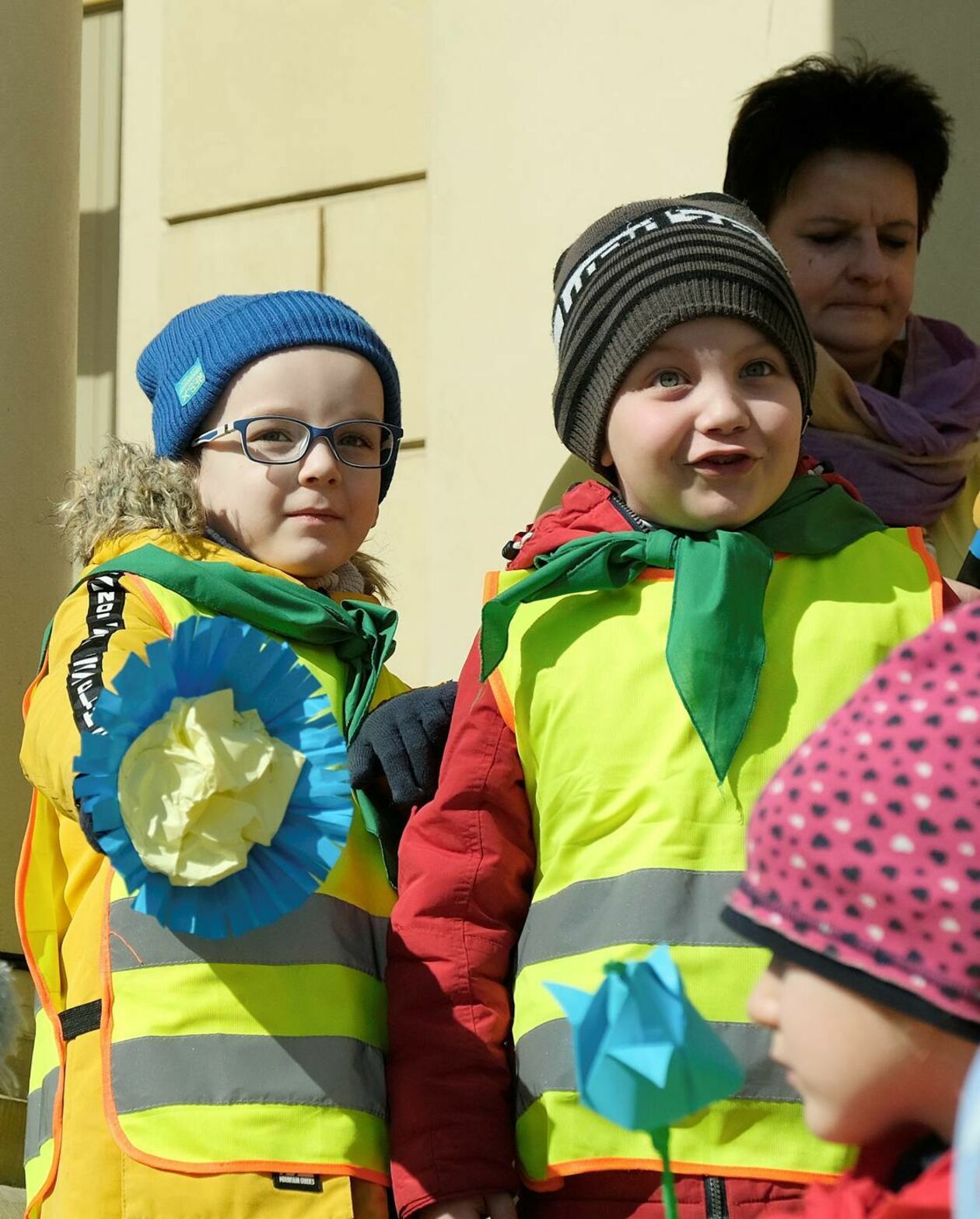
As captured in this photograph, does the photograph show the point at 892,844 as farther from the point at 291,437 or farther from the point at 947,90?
the point at 947,90

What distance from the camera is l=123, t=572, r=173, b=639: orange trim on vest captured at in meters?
2.80

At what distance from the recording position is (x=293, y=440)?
3078 millimetres

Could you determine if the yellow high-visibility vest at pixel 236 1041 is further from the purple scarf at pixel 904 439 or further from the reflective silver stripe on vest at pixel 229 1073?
the purple scarf at pixel 904 439

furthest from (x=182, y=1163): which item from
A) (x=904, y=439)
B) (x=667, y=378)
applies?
(x=904, y=439)

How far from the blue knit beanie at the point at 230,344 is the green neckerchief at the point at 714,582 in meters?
0.69

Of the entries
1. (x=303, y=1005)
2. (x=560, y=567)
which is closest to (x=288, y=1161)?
(x=303, y=1005)

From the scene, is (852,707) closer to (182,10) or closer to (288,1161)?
(288,1161)

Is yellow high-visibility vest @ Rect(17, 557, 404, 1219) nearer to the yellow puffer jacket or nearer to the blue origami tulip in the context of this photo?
the yellow puffer jacket

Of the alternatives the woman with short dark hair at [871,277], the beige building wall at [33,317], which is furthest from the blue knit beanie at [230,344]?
the beige building wall at [33,317]

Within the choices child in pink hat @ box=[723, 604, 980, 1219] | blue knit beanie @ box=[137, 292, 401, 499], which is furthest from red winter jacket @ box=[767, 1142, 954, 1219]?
blue knit beanie @ box=[137, 292, 401, 499]

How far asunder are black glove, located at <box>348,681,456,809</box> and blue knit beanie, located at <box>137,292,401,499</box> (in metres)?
0.62

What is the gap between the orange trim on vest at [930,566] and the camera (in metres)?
2.53

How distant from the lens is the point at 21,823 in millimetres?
4184

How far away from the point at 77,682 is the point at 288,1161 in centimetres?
66
